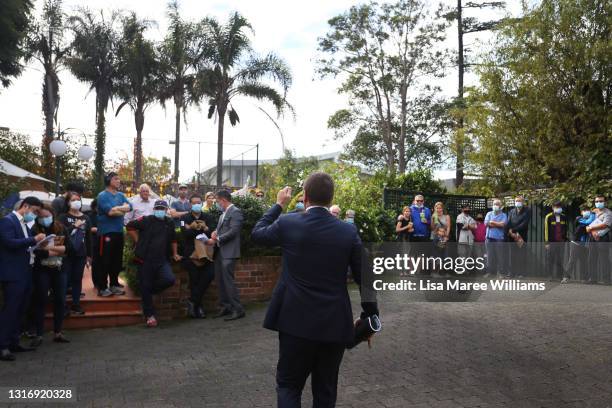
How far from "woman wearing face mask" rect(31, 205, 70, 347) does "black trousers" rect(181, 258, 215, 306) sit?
6.69ft

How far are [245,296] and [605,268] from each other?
8.14m

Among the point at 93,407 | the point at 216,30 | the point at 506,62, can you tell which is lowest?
the point at 93,407

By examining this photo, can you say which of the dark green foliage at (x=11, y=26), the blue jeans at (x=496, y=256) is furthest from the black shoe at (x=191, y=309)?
the dark green foliage at (x=11, y=26)

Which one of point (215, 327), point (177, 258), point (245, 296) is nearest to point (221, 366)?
point (215, 327)

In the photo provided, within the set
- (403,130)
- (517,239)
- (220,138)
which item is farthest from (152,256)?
(403,130)

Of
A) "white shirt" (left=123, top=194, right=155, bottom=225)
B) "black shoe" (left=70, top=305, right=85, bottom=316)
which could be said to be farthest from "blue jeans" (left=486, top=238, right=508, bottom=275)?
"black shoe" (left=70, top=305, right=85, bottom=316)

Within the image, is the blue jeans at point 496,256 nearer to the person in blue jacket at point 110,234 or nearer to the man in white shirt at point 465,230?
the man in white shirt at point 465,230

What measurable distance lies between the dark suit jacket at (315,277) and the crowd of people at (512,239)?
338 inches

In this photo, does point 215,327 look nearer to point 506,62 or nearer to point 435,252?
point 435,252

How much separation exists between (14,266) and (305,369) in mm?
4559

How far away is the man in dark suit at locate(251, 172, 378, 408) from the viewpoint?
355cm

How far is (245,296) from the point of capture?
9.80 metres

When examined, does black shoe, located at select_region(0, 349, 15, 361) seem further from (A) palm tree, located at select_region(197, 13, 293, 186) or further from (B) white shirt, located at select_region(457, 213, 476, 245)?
(A) palm tree, located at select_region(197, 13, 293, 186)

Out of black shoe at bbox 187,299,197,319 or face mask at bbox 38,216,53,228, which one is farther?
black shoe at bbox 187,299,197,319
